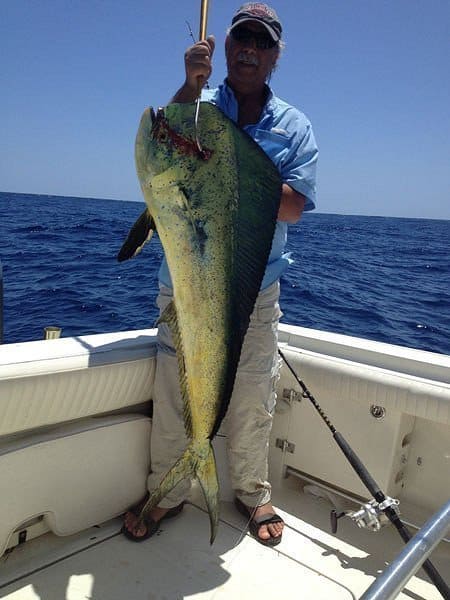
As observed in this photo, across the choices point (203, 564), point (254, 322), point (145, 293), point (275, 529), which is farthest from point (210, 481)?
point (145, 293)

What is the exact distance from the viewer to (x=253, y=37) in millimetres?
2207

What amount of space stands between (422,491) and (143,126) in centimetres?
233

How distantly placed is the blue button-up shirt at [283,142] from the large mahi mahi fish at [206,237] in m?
0.50

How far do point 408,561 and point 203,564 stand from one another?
150cm

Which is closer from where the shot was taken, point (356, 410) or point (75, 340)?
point (75, 340)

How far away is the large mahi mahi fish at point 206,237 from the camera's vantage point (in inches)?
64.6

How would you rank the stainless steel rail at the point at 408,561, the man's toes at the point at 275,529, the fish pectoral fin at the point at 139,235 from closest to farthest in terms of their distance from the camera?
the stainless steel rail at the point at 408,561 < the fish pectoral fin at the point at 139,235 < the man's toes at the point at 275,529

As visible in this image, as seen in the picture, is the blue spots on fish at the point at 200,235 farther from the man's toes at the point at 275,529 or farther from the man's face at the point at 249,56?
the man's toes at the point at 275,529

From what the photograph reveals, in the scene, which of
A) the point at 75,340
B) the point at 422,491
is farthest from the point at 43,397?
the point at 422,491

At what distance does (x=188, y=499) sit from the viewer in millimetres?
2949

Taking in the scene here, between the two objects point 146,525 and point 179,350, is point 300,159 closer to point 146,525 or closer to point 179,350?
point 179,350

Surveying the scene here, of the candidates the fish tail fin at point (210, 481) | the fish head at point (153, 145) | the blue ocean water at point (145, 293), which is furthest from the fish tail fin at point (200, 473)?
the blue ocean water at point (145, 293)

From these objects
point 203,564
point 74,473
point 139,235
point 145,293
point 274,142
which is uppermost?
point 274,142

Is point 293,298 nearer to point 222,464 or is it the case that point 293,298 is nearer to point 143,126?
point 222,464
